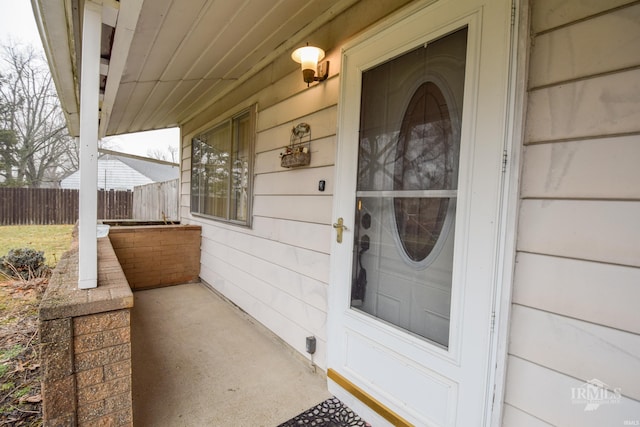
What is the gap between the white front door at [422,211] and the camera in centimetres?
127

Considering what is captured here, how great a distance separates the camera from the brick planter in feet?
4.29

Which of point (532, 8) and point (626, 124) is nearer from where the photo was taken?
point (626, 124)

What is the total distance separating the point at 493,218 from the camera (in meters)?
1.24

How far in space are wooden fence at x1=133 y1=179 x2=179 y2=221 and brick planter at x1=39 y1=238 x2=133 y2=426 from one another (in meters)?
4.47

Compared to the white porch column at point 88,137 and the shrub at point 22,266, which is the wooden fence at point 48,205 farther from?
the white porch column at point 88,137

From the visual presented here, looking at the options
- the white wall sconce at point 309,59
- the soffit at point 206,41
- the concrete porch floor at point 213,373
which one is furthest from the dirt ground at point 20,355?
the white wall sconce at point 309,59

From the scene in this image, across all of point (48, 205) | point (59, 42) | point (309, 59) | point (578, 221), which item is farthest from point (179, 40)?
point (48, 205)

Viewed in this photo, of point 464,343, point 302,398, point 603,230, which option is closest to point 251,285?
point 302,398

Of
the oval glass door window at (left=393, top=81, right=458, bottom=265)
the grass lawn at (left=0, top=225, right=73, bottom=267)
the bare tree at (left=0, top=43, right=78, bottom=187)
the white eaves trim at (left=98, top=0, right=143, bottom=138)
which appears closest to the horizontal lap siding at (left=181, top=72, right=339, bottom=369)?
the oval glass door window at (left=393, top=81, right=458, bottom=265)

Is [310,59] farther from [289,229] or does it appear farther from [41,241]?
[41,241]

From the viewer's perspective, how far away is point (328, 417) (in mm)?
1826

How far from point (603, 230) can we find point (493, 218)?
34cm

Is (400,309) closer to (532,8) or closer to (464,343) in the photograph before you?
(464,343)

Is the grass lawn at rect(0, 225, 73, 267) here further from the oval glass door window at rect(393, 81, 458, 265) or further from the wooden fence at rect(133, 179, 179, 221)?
the oval glass door window at rect(393, 81, 458, 265)
